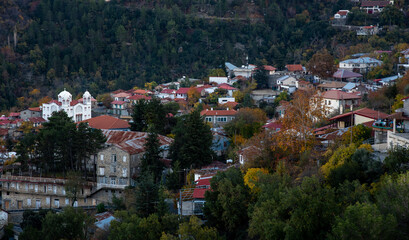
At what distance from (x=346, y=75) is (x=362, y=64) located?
449 centimetres

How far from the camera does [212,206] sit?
2275 centimetres

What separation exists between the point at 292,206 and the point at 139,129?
22461mm

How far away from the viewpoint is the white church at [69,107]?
174 feet

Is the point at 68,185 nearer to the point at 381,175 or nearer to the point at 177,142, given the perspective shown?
the point at 177,142

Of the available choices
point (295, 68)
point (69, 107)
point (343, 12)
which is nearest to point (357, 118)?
point (69, 107)

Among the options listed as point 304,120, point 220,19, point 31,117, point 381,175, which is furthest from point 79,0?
point 381,175

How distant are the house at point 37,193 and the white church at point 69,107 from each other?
17.7 meters

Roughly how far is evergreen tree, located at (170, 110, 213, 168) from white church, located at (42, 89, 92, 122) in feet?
75.6

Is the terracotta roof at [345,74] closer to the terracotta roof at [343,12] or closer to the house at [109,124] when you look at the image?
the house at [109,124]

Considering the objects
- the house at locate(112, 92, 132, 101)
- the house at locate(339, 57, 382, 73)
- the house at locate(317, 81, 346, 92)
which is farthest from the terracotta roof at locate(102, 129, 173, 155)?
the house at locate(339, 57, 382, 73)

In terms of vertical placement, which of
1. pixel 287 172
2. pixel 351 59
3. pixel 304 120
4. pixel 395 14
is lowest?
pixel 287 172

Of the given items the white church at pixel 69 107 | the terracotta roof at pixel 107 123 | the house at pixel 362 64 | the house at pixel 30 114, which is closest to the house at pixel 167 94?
the white church at pixel 69 107

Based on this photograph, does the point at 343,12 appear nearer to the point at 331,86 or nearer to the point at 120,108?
the point at 331,86

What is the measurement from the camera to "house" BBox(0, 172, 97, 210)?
32.7 m
